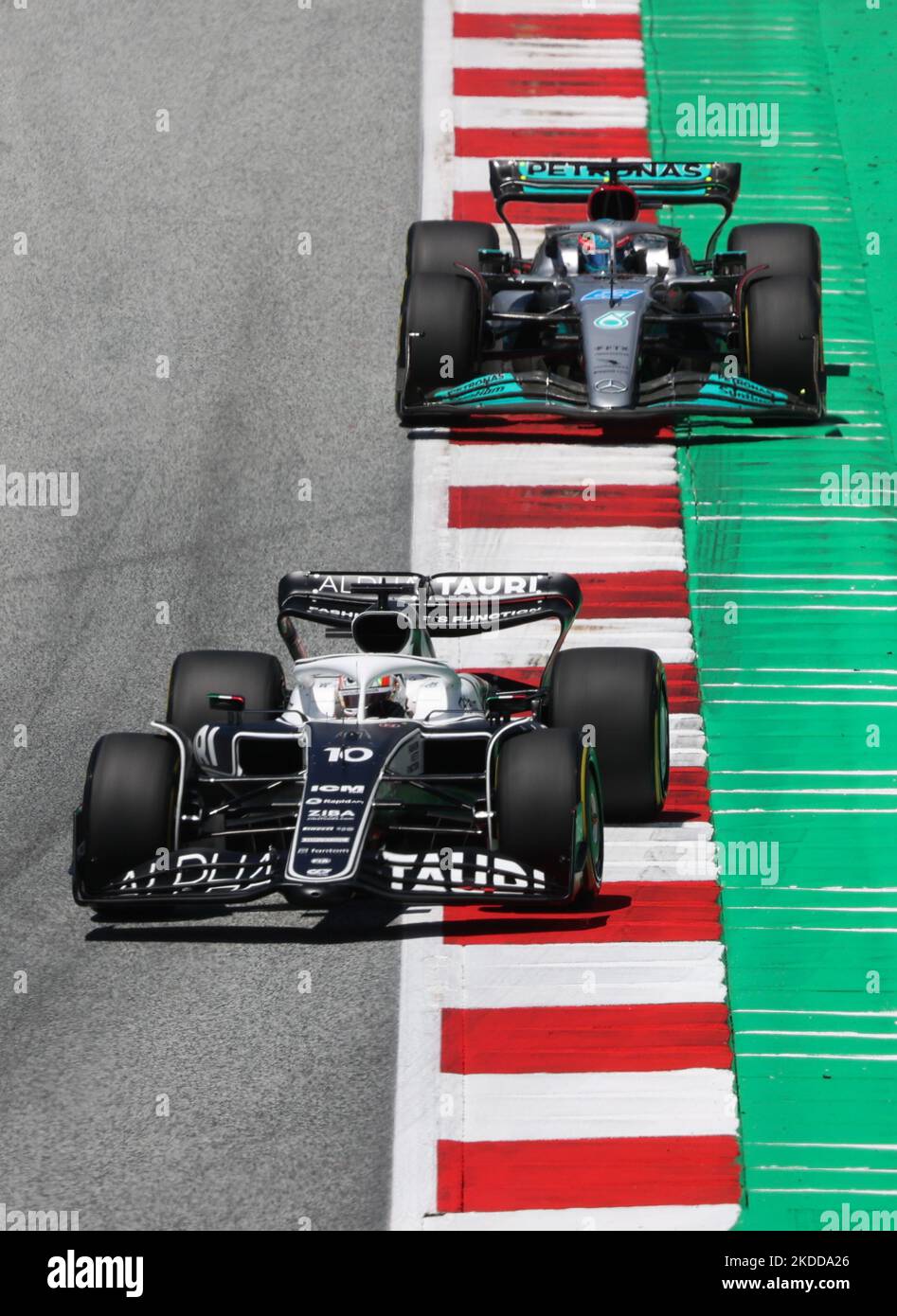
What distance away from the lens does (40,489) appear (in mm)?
15891

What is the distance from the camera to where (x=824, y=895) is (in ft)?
37.3

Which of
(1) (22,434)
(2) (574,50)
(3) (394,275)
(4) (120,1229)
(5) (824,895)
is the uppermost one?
(2) (574,50)

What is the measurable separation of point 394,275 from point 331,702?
26.4 feet

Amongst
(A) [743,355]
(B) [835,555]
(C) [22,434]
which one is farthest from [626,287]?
(C) [22,434]

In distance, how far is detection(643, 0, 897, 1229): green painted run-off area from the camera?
9.80m

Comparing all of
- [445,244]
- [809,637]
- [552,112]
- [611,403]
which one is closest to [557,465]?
[611,403]

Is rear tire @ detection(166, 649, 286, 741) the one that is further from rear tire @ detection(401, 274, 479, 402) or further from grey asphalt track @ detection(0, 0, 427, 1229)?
rear tire @ detection(401, 274, 479, 402)

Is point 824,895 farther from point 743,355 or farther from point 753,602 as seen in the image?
point 743,355

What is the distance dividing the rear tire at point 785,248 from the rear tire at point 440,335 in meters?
2.25

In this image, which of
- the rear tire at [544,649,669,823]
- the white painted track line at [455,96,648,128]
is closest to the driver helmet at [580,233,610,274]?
the white painted track line at [455,96,648,128]

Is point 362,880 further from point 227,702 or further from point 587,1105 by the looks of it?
point 227,702

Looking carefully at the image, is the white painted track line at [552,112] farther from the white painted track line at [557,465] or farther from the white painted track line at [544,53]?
the white painted track line at [557,465]

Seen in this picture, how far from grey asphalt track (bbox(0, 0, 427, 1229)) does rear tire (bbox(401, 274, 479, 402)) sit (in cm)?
66

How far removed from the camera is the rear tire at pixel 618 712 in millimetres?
11273
